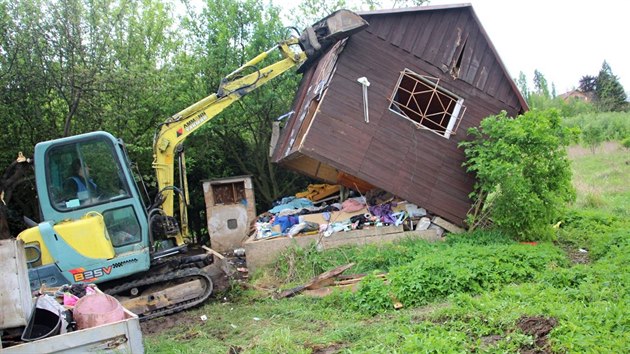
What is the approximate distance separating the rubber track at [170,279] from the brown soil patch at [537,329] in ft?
17.0

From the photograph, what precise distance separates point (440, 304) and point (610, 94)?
135 feet

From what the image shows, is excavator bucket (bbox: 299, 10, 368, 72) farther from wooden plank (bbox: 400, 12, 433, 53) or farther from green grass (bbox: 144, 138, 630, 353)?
green grass (bbox: 144, 138, 630, 353)

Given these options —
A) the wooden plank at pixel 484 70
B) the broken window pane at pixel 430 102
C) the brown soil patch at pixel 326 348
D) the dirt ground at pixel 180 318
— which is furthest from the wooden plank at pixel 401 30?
the brown soil patch at pixel 326 348

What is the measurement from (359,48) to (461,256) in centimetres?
484

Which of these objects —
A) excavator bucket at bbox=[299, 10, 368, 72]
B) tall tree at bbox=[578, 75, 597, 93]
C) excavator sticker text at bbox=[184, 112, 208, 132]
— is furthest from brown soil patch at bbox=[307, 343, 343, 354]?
tall tree at bbox=[578, 75, 597, 93]

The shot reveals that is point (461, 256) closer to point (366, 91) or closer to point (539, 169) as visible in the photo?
point (539, 169)

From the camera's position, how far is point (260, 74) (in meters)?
11.1

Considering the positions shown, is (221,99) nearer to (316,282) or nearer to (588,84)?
(316,282)

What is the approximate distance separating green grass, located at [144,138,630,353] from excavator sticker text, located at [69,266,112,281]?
122 cm

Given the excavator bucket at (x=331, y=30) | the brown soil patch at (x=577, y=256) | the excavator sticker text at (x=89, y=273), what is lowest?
the excavator sticker text at (x=89, y=273)

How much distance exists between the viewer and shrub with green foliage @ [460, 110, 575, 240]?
32.3 ft

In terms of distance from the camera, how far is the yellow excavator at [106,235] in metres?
7.87

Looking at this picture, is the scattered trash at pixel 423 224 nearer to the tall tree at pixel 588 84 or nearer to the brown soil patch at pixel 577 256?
the brown soil patch at pixel 577 256

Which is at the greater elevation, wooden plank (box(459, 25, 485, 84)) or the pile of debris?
wooden plank (box(459, 25, 485, 84))
